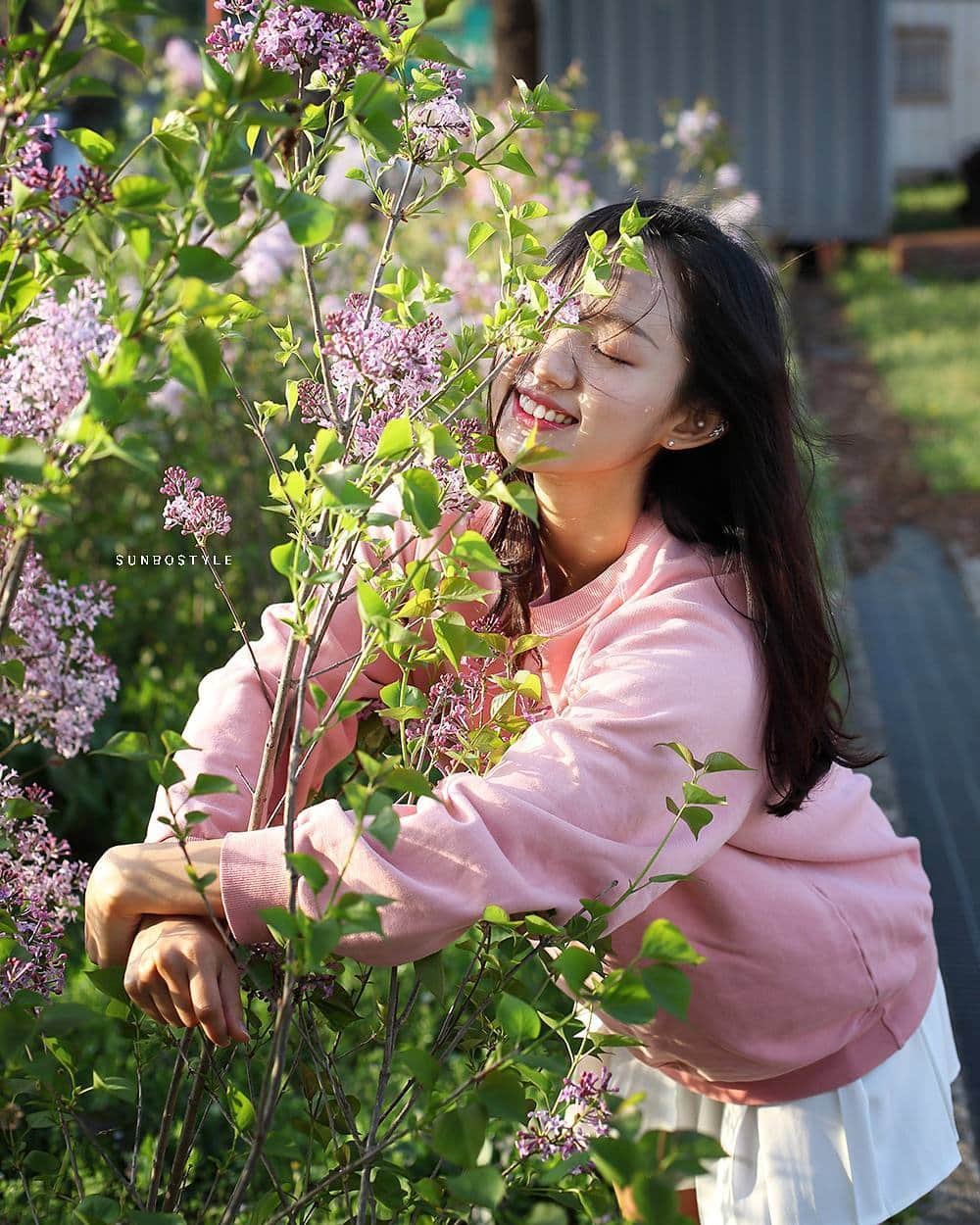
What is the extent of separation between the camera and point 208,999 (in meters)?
1.18

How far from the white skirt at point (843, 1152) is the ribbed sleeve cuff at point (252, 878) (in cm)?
74

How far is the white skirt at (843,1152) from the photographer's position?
5.74 ft

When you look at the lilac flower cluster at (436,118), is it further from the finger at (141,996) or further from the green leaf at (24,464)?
the finger at (141,996)

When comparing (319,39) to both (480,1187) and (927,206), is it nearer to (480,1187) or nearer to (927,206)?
(480,1187)

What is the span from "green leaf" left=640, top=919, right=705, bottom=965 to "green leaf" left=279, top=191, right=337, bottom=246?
1.68 ft

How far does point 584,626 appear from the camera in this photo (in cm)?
161

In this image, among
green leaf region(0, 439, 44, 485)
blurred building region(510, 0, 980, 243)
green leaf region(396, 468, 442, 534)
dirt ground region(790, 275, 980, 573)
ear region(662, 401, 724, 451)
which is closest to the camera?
green leaf region(0, 439, 44, 485)

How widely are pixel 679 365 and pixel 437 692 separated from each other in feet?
1.49

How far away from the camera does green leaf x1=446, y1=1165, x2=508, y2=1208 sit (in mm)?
937

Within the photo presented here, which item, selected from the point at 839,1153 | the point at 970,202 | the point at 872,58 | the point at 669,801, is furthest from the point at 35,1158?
the point at 970,202

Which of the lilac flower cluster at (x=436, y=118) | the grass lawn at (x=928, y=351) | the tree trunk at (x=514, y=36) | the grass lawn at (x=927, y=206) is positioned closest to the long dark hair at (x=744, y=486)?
the lilac flower cluster at (x=436, y=118)

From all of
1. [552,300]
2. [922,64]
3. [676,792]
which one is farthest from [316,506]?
[922,64]

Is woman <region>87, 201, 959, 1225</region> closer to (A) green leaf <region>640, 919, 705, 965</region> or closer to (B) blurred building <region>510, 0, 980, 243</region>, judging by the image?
(A) green leaf <region>640, 919, 705, 965</region>

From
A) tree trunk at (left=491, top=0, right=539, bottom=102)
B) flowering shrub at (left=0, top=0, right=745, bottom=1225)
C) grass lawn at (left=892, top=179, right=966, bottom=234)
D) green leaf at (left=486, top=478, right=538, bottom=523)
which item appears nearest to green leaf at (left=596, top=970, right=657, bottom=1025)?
flowering shrub at (left=0, top=0, right=745, bottom=1225)
